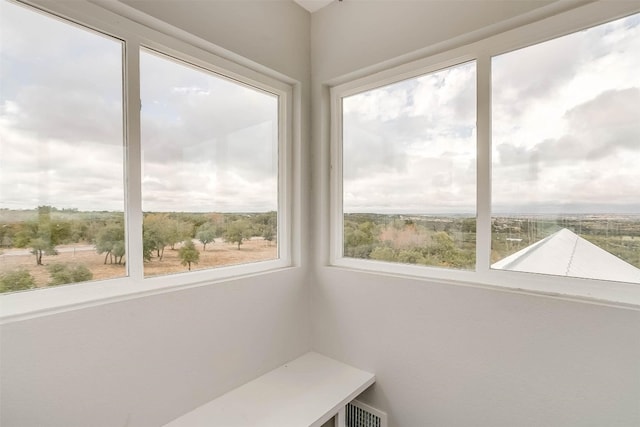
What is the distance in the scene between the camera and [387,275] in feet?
5.57

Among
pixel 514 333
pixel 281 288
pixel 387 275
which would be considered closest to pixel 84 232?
pixel 281 288

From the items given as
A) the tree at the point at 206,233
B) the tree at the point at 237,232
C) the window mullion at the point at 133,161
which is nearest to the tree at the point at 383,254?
the tree at the point at 237,232

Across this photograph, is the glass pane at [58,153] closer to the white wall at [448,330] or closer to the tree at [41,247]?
the tree at [41,247]

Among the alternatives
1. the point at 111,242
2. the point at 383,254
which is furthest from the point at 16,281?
the point at 383,254

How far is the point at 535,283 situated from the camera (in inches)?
52.1

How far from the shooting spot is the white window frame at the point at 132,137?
1.09 meters

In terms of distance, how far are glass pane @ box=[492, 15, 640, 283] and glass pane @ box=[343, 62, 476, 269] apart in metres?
0.15

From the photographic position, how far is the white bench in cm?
137

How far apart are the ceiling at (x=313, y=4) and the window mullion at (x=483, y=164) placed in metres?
1.08

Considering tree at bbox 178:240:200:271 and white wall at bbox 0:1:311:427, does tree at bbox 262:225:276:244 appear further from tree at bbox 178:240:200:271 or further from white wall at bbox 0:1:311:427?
tree at bbox 178:240:200:271

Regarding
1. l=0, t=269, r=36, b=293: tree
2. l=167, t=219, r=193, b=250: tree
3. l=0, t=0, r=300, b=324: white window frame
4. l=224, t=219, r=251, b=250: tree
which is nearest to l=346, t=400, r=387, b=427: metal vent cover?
l=0, t=0, r=300, b=324: white window frame

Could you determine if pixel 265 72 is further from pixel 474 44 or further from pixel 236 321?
pixel 236 321

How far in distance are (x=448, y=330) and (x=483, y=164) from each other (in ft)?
2.79

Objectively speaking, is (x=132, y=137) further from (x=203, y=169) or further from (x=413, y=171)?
(x=413, y=171)
